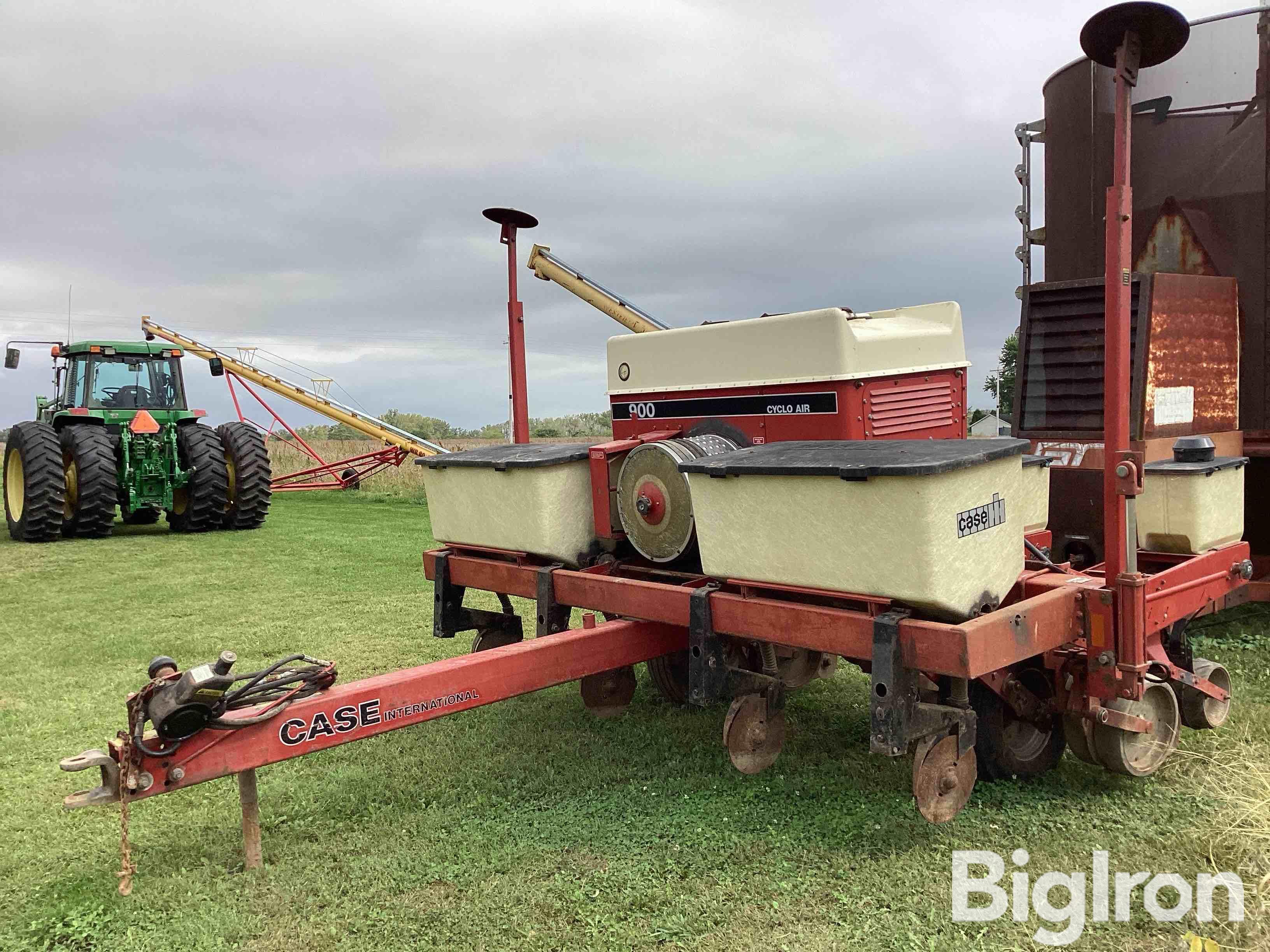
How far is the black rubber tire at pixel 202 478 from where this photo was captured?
12.2 meters

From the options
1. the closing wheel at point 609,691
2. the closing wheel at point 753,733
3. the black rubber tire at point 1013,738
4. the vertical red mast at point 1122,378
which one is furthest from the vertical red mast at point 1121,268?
the closing wheel at point 609,691

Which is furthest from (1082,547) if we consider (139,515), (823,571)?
(139,515)

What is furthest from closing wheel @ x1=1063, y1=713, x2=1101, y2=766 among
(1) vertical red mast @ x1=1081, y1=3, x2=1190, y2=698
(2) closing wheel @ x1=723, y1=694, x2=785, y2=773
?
(2) closing wheel @ x1=723, y1=694, x2=785, y2=773

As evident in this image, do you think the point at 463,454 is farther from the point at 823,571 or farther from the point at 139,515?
the point at 139,515

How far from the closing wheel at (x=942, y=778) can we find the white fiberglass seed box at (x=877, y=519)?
41 centimetres

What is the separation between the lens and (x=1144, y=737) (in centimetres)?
364

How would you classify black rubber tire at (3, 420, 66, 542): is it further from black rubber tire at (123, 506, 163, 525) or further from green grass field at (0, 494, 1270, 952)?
green grass field at (0, 494, 1270, 952)

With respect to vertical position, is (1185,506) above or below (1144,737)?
above

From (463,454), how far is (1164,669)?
2926 mm

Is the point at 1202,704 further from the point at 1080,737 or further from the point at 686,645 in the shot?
the point at 686,645

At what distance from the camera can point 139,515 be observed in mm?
13672

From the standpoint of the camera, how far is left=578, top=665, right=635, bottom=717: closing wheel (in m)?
4.21

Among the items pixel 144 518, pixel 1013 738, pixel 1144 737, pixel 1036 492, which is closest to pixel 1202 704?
pixel 1144 737

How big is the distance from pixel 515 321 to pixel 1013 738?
3180 mm
